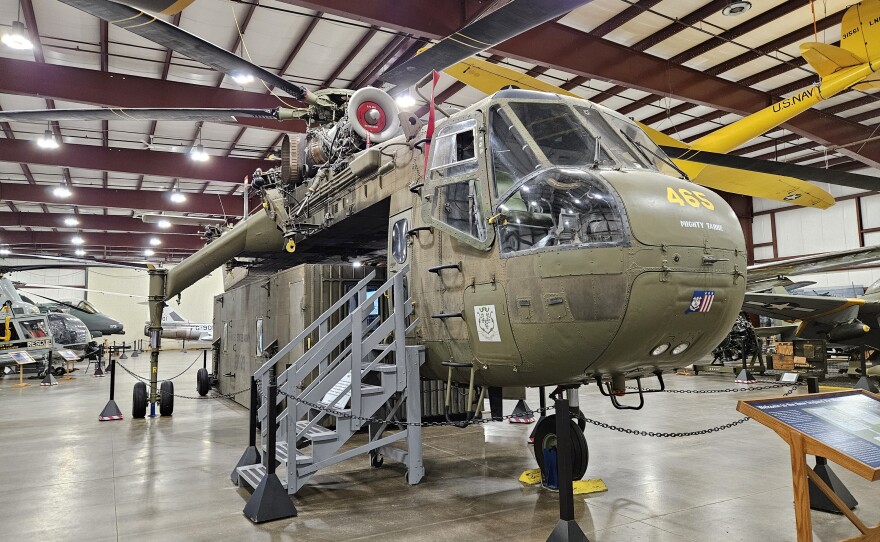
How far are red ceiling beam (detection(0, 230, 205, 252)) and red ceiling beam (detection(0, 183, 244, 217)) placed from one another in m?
10.0

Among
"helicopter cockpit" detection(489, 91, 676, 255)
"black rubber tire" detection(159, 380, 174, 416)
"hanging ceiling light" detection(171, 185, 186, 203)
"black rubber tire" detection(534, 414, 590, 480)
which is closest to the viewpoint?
"helicopter cockpit" detection(489, 91, 676, 255)

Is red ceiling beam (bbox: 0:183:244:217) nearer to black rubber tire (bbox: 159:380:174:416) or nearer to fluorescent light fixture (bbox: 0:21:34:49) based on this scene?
black rubber tire (bbox: 159:380:174:416)

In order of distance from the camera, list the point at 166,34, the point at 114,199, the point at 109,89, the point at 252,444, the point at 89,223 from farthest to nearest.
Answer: the point at 89,223 < the point at 114,199 < the point at 109,89 < the point at 252,444 < the point at 166,34

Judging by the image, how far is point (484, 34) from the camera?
507 centimetres

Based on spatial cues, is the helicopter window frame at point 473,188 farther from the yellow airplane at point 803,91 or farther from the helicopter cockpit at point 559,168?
the yellow airplane at point 803,91

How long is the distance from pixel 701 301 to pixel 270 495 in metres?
3.97

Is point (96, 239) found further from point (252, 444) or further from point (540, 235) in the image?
point (540, 235)

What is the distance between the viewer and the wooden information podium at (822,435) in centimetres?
362

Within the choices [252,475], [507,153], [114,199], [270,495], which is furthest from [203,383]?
[507,153]

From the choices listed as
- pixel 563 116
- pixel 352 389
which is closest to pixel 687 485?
pixel 352 389

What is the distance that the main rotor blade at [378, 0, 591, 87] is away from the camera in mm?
4586

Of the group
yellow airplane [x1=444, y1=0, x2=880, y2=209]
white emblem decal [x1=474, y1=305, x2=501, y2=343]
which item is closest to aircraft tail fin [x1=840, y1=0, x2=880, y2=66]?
yellow airplane [x1=444, y1=0, x2=880, y2=209]

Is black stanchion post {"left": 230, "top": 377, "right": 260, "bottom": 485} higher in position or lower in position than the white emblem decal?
lower

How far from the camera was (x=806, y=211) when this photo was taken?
2700 cm
